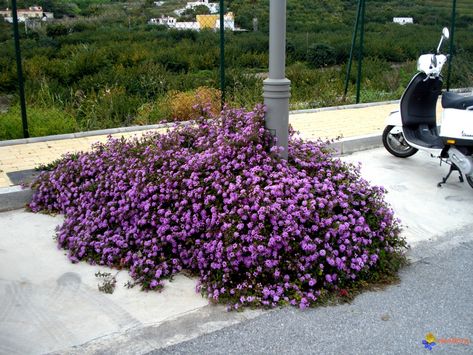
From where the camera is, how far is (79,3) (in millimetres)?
21781

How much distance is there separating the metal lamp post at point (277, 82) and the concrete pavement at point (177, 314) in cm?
146

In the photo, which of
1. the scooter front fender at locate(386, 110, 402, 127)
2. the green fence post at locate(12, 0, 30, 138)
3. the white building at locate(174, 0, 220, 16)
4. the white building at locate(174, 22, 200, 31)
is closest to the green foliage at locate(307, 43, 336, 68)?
the white building at locate(174, 22, 200, 31)

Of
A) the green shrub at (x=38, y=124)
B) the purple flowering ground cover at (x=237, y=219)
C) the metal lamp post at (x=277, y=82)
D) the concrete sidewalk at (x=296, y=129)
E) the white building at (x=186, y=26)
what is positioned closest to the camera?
the purple flowering ground cover at (x=237, y=219)

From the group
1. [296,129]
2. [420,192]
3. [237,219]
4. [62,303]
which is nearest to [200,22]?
[296,129]

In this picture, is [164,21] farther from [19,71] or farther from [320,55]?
[19,71]

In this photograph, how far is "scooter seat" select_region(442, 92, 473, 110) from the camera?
20.5ft

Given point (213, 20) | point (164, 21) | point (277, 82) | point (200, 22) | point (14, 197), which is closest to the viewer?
point (277, 82)

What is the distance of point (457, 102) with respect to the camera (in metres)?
6.28

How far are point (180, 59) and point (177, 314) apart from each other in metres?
16.1

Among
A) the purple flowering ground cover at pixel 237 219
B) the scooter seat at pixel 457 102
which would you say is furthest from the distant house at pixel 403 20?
the purple flowering ground cover at pixel 237 219

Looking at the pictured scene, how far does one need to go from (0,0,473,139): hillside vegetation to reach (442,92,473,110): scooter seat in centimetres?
380

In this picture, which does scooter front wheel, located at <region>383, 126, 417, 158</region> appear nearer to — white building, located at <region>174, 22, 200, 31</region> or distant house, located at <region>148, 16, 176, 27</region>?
white building, located at <region>174, 22, 200, 31</region>

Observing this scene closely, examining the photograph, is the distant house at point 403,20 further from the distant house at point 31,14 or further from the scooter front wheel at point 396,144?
the scooter front wheel at point 396,144

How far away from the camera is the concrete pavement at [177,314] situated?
343cm
